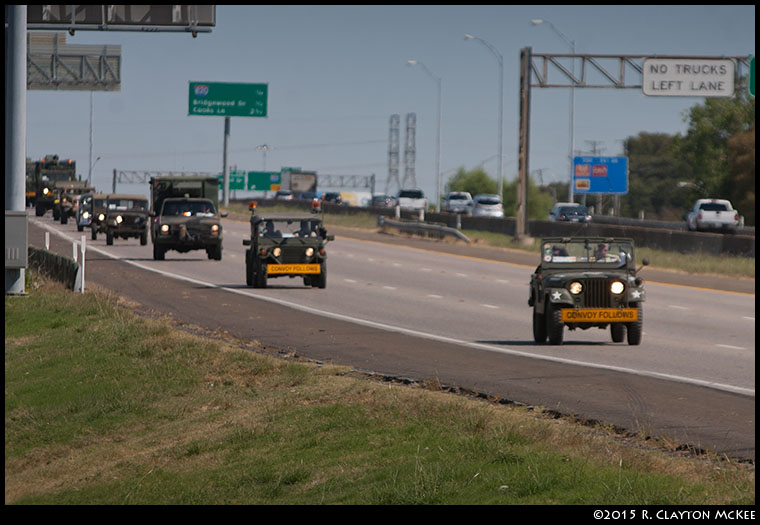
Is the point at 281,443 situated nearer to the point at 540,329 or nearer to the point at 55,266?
the point at 540,329

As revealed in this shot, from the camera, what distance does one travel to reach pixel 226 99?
298 ft

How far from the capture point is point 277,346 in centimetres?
1855

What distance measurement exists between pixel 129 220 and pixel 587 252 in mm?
31268

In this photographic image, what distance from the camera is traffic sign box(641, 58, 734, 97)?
43094 mm

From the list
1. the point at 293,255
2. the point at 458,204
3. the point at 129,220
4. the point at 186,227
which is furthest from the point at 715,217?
the point at 293,255

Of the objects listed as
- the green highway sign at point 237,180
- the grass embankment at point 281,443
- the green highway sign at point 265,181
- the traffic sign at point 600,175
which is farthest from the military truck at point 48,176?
the green highway sign at point 265,181

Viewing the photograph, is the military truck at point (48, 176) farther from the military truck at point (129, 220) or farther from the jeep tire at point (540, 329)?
the jeep tire at point (540, 329)

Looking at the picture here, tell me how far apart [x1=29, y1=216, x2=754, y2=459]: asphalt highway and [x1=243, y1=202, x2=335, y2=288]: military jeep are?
62 cm

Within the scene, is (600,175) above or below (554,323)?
above

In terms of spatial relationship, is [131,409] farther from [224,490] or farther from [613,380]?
[613,380]

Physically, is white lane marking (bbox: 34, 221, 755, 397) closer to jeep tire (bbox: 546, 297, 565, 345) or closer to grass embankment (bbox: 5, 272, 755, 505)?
jeep tire (bbox: 546, 297, 565, 345)

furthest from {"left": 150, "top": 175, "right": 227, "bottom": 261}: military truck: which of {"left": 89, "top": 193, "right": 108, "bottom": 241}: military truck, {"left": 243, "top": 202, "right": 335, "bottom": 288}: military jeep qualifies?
{"left": 89, "top": 193, "right": 108, "bottom": 241}: military truck

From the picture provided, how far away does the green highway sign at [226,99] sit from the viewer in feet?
298

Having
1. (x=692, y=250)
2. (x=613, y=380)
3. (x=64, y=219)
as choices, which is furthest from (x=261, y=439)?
(x=64, y=219)
